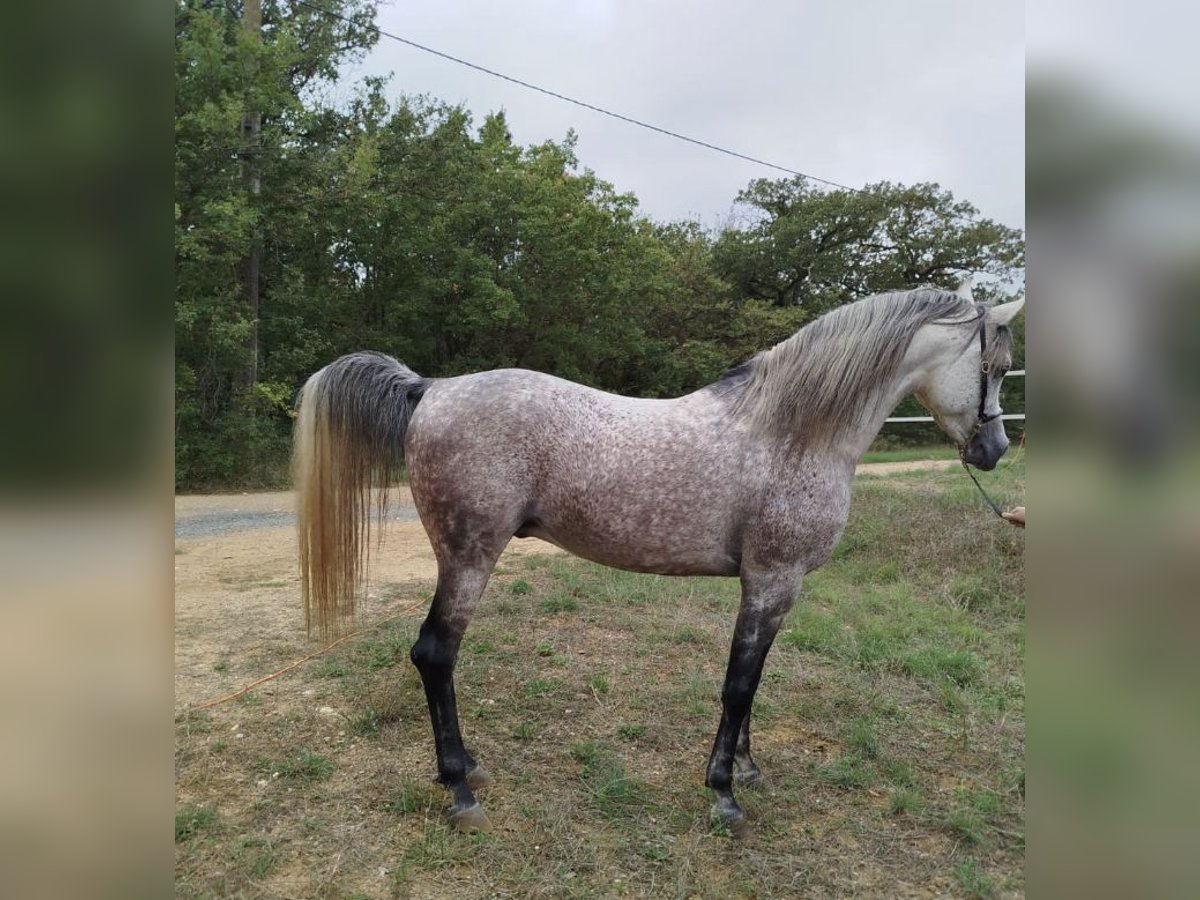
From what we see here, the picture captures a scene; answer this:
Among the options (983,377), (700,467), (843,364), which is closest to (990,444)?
(983,377)

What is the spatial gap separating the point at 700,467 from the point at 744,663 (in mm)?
755

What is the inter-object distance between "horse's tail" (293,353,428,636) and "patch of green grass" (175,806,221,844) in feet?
2.31

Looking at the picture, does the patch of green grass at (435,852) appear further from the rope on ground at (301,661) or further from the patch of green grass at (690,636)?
the patch of green grass at (690,636)

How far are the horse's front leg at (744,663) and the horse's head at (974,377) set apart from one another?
0.86m

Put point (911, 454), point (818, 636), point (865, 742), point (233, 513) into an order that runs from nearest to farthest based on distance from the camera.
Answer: point (865, 742) < point (818, 636) < point (233, 513) < point (911, 454)

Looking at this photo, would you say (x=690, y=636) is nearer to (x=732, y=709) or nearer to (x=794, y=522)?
Answer: (x=732, y=709)

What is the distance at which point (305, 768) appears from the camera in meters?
2.62

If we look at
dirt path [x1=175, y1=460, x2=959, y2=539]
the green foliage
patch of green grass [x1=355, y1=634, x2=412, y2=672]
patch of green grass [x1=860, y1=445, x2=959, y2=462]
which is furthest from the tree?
patch of green grass [x1=355, y1=634, x2=412, y2=672]

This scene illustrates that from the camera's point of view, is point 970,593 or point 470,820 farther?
point 970,593

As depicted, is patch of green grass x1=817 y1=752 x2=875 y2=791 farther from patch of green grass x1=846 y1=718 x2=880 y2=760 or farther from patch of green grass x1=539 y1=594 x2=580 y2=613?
patch of green grass x1=539 y1=594 x2=580 y2=613

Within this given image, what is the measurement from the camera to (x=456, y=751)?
2.41 meters

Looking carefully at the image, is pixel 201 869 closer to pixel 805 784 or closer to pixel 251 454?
pixel 805 784

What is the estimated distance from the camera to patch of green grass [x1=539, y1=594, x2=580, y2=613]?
4.71m
